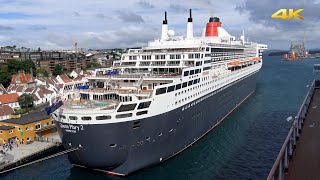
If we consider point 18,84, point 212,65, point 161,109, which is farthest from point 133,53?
point 18,84

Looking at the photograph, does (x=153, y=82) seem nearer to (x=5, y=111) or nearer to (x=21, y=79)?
(x=5, y=111)

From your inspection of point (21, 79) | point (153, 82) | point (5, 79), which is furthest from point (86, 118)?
point (5, 79)

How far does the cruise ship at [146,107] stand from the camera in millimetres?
25875

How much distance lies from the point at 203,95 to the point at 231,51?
1954 centimetres

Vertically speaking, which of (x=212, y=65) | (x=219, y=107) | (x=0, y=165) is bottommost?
(x=0, y=165)

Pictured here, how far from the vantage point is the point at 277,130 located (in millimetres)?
42156

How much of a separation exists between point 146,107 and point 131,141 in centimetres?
311

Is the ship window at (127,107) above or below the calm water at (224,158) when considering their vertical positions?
above

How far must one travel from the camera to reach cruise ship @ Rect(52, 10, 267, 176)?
25875 mm

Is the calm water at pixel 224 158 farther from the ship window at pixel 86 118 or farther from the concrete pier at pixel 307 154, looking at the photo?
the ship window at pixel 86 118

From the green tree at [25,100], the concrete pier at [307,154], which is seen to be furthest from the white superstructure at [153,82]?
the green tree at [25,100]

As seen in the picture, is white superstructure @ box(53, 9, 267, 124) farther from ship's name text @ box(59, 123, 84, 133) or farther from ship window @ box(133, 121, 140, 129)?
ship window @ box(133, 121, 140, 129)

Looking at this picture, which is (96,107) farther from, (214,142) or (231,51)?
(231,51)

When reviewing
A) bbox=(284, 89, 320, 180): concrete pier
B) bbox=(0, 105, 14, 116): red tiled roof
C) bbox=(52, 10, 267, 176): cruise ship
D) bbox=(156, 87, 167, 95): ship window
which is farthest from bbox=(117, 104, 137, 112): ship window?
bbox=(0, 105, 14, 116): red tiled roof
